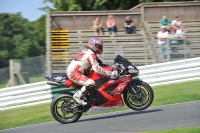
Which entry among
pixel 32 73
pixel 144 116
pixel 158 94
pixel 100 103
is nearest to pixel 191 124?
pixel 144 116

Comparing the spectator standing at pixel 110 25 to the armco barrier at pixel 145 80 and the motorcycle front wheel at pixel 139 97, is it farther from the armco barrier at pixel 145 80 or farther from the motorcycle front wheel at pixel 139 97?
the motorcycle front wheel at pixel 139 97

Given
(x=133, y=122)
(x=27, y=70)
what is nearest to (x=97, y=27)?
(x=27, y=70)

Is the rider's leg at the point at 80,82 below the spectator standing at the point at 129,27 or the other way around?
below

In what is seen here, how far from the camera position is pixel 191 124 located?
9062 millimetres

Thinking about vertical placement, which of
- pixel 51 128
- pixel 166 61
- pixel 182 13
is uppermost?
pixel 182 13

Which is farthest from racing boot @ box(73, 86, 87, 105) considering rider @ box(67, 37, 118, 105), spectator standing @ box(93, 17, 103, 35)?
spectator standing @ box(93, 17, 103, 35)

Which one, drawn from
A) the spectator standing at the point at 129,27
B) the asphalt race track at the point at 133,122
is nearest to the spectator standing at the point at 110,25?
the spectator standing at the point at 129,27

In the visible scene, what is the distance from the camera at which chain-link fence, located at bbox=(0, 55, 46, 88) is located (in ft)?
58.0

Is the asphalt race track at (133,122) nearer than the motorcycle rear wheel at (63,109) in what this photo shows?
Yes

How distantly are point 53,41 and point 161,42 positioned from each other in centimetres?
630

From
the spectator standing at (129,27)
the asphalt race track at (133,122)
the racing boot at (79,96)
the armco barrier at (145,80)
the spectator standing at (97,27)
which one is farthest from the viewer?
the spectator standing at (97,27)

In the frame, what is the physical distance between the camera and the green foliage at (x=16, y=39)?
34.7 metres

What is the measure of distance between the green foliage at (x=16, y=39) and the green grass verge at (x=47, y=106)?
19662 mm

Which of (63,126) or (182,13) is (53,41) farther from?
(63,126)
